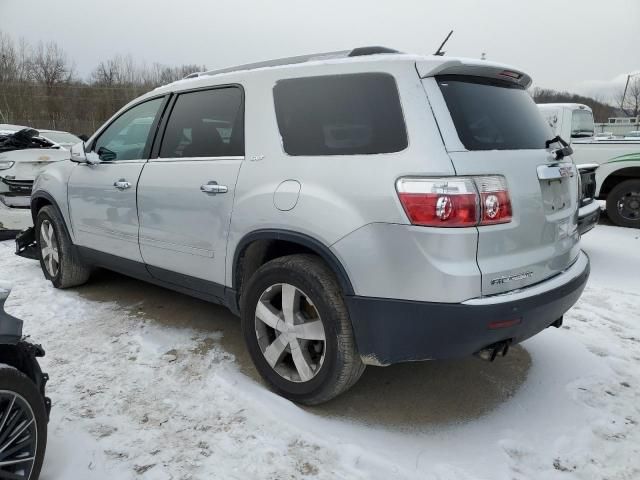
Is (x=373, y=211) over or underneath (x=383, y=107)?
underneath

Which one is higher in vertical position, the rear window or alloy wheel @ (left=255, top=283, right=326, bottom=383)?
the rear window

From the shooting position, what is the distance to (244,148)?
300 cm

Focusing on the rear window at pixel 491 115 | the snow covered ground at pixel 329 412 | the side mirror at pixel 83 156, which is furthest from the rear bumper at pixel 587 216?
the side mirror at pixel 83 156

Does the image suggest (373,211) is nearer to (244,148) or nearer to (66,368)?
(244,148)

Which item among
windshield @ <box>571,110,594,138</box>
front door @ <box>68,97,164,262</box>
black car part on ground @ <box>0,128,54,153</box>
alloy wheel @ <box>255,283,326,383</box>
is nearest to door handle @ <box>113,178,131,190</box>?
front door @ <box>68,97,164,262</box>

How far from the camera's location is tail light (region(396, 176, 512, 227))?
220 centimetres

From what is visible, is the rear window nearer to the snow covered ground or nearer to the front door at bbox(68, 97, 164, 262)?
the snow covered ground

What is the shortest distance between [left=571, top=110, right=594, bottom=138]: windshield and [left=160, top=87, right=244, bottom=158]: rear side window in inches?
381

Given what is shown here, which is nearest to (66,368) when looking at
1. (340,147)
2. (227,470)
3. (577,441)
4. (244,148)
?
(227,470)

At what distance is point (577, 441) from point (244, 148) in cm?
245

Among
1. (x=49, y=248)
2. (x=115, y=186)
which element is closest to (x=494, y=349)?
(x=115, y=186)

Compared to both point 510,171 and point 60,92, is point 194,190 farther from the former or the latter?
point 60,92

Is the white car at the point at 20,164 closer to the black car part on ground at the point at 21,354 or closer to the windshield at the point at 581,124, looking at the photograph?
the black car part on ground at the point at 21,354

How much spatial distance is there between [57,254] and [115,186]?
4.71ft
